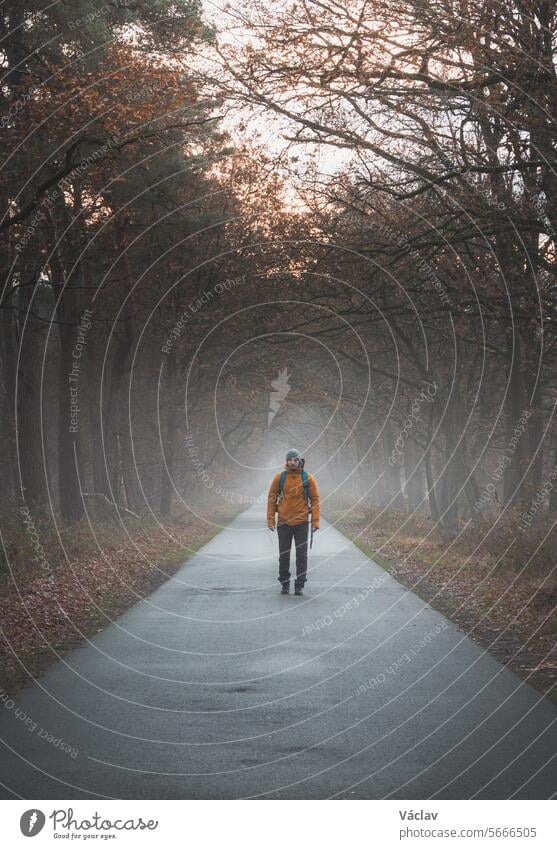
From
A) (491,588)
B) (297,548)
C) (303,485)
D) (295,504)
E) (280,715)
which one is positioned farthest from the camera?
(295,504)

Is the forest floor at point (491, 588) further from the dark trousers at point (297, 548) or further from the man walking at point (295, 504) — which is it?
the man walking at point (295, 504)

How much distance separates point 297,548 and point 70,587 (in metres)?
3.46

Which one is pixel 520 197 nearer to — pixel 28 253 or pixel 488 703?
pixel 28 253

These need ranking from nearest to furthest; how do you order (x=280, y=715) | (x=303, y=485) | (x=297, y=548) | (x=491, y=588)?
(x=280, y=715), (x=491, y=588), (x=297, y=548), (x=303, y=485)

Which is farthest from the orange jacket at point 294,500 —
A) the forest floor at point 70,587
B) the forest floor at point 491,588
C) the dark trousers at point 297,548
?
the forest floor at point 70,587

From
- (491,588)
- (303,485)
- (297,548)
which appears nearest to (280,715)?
(297,548)

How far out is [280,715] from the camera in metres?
7.90

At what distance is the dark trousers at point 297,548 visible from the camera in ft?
52.6

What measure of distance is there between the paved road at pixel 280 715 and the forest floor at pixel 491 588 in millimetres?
364

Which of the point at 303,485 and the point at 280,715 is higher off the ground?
the point at 303,485

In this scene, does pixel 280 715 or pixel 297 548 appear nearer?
pixel 280 715

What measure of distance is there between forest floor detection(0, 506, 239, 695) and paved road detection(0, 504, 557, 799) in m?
0.37

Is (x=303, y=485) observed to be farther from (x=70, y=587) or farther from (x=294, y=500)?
(x=70, y=587)

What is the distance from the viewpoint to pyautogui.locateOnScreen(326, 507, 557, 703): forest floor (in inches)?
412
